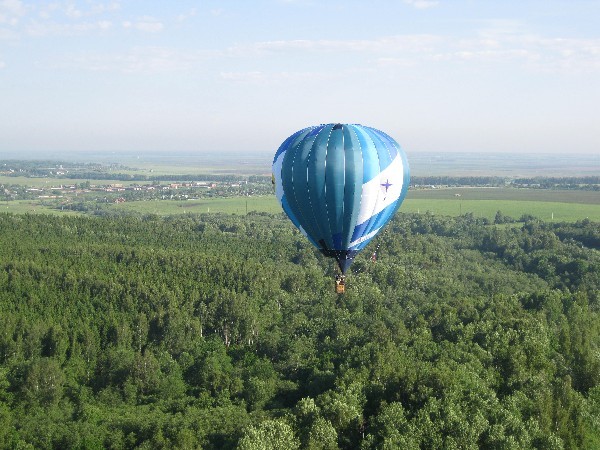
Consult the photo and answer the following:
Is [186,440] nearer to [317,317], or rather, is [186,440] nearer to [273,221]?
[317,317]

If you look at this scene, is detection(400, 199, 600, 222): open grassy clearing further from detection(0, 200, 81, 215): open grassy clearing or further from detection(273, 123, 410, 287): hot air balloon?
detection(273, 123, 410, 287): hot air balloon

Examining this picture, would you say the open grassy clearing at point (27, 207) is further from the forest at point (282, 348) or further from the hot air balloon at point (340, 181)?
the hot air balloon at point (340, 181)

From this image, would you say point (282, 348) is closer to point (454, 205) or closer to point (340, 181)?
point (340, 181)

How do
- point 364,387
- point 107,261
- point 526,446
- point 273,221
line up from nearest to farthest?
point 526,446, point 364,387, point 107,261, point 273,221

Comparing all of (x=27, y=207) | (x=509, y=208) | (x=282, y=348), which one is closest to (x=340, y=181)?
(x=282, y=348)

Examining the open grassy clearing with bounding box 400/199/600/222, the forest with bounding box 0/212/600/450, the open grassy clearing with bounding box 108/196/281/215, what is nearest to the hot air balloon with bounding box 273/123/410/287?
the forest with bounding box 0/212/600/450

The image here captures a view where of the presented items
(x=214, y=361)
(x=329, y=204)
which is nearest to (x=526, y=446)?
(x=329, y=204)
